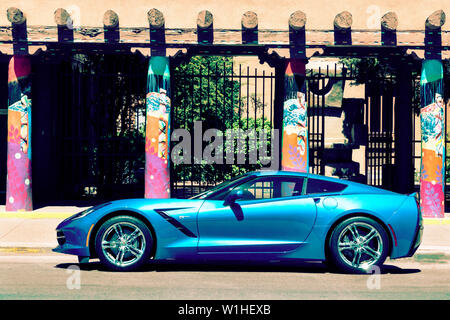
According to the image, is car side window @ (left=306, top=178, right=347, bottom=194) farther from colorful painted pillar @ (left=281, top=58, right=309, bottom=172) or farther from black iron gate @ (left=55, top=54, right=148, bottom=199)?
black iron gate @ (left=55, top=54, right=148, bottom=199)

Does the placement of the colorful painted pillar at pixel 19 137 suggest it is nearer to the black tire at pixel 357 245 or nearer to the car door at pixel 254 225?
the car door at pixel 254 225

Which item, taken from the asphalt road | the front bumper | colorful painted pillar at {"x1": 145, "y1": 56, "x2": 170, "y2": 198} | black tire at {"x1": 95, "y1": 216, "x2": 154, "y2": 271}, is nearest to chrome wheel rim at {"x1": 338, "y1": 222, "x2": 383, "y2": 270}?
the asphalt road

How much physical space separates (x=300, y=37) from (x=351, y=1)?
1.34m

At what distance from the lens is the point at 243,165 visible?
23609 millimetres

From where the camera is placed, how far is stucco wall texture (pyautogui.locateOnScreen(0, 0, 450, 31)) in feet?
48.1

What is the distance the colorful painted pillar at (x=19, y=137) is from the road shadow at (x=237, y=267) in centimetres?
587

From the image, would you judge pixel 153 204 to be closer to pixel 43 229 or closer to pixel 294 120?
pixel 43 229

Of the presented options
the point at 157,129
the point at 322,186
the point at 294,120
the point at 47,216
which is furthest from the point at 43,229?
the point at 322,186

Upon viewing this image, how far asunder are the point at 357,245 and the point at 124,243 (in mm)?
2690

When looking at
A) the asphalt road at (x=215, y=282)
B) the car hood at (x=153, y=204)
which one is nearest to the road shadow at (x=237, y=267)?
the asphalt road at (x=215, y=282)

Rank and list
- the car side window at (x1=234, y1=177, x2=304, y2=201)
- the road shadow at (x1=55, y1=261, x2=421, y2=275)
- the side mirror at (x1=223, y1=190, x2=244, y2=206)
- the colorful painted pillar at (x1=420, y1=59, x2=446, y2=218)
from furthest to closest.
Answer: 1. the colorful painted pillar at (x1=420, y1=59, x2=446, y2=218)
2. the road shadow at (x1=55, y1=261, x2=421, y2=275)
3. the car side window at (x1=234, y1=177, x2=304, y2=201)
4. the side mirror at (x1=223, y1=190, x2=244, y2=206)
